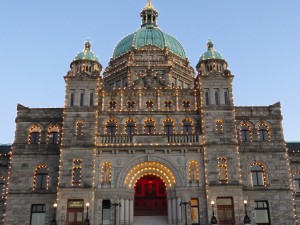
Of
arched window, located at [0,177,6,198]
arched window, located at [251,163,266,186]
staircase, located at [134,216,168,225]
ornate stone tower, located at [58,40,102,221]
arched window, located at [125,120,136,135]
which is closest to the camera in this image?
ornate stone tower, located at [58,40,102,221]

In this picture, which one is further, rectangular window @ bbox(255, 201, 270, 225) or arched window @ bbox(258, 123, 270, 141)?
arched window @ bbox(258, 123, 270, 141)

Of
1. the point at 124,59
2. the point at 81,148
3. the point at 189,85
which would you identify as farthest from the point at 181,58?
the point at 81,148

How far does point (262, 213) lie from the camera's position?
1768 inches

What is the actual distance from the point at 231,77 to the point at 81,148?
19709 millimetres

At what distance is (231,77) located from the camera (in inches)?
1880

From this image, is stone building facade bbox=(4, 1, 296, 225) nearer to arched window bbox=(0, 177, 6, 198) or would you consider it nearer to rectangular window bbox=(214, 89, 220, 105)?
rectangular window bbox=(214, 89, 220, 105)

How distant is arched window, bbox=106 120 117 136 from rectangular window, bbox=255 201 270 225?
18.5 m

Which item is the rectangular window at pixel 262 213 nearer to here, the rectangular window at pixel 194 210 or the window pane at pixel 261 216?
the window pane at pixel 261 216

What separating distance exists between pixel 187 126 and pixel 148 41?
21591 millimetres

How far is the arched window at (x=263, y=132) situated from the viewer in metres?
47.8

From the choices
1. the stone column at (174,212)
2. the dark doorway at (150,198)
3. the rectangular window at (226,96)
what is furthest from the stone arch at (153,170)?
the rectangular window at (226,96)

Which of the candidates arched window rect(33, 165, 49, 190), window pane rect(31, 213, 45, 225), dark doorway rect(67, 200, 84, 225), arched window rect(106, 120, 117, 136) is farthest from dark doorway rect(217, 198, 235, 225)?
arched window rect(33, 165, 49, 190)

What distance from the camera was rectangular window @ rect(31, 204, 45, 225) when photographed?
44594 mm

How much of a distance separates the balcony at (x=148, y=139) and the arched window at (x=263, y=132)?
27.8 ft
